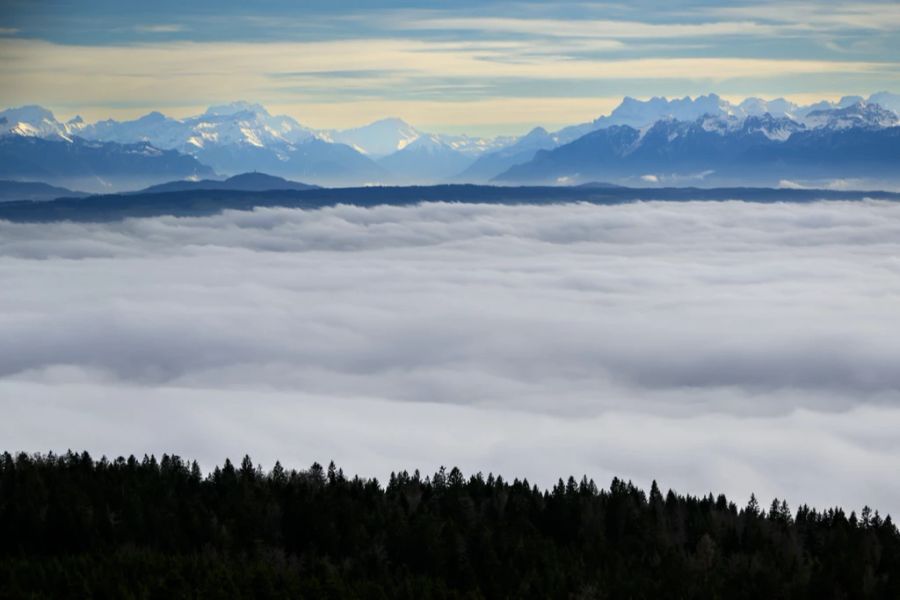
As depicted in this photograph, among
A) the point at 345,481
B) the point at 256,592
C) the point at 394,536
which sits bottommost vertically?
the point at 256,592

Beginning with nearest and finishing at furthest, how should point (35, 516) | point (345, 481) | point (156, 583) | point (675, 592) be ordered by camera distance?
point (156, 583) → point (675, 592) → point (35, 516) → point (345, 481)

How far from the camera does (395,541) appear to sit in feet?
296

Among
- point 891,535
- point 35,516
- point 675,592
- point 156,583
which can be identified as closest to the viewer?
point 156,583

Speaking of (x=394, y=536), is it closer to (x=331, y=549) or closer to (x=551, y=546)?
(x=331, y=549)

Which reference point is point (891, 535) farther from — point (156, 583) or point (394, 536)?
point (156, 583)

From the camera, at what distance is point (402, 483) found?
116750 millimetres

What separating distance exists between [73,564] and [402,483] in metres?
43.4

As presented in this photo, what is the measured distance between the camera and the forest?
257ft

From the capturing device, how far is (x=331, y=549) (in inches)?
3570

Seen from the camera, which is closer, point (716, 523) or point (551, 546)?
point (551, 546)

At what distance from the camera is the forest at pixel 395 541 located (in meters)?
78.2

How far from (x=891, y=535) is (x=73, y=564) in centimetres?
6336

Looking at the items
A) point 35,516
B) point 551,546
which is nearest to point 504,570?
point 551,546

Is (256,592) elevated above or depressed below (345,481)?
below
